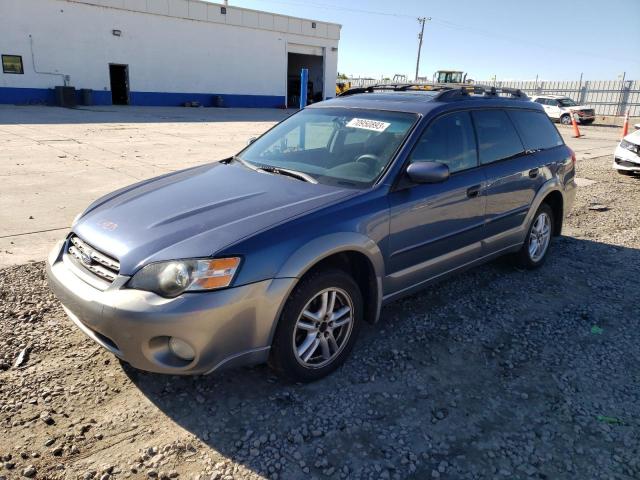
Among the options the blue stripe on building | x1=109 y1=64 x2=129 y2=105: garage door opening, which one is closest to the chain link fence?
the blue stripe on building

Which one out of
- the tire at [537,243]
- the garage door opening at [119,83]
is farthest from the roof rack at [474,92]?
the garage door opening at [119,83]

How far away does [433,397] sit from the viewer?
2955 mm

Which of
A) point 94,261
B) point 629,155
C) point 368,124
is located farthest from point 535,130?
point 629,155

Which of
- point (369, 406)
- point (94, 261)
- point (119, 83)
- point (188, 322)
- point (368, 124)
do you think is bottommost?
point (369, 406)

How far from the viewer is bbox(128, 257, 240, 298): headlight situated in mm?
2463

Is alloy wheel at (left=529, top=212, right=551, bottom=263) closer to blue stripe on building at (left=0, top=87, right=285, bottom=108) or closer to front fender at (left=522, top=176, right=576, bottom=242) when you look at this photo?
front fender at (left=522, top=176, right=576, bottom=242)

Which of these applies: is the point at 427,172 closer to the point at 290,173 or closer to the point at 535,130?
the point at 290,173

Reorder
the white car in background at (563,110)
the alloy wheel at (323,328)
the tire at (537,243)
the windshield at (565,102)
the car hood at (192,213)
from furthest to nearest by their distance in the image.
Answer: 1. the windshield at (565,102)
2. the white car in background at (563,110)
3. the tire at (537,243)
4. the alloy wheel at (323,328)
5. the car hood at (192,213)

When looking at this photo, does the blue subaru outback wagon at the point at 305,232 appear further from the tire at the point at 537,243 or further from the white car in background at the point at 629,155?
the white car in background at the point at 629,155

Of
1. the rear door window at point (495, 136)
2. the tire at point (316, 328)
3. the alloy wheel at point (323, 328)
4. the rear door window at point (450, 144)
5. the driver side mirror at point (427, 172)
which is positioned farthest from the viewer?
the rear door window at point (495, 136)

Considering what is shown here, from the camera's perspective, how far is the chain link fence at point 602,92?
34.6 metres

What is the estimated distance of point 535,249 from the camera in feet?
16.5

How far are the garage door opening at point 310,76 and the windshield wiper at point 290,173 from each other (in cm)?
3470

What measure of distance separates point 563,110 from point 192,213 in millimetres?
30554
